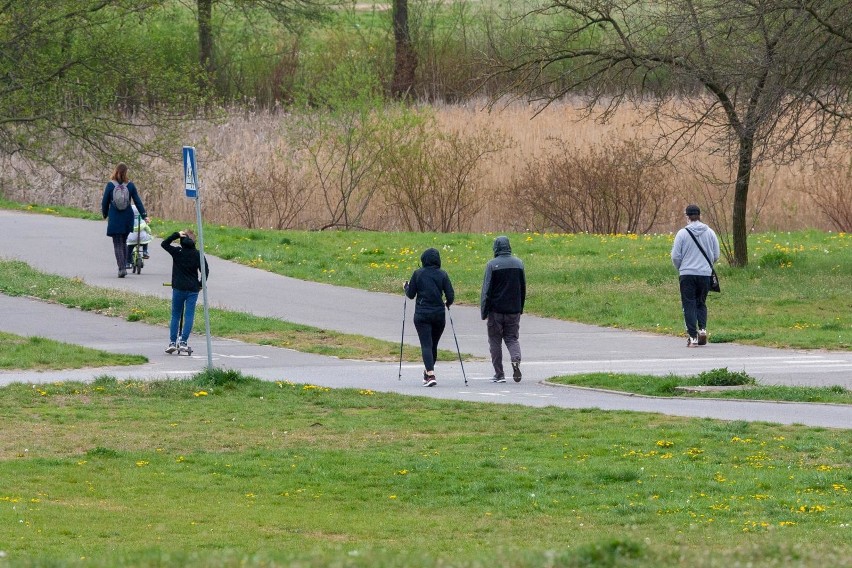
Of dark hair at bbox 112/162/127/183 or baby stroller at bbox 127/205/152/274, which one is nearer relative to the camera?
dark hair at bbox 112/162/127/183

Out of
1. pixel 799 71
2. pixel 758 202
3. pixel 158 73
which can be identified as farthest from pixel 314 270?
pixel 758 202

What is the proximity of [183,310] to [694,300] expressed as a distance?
22.4ft

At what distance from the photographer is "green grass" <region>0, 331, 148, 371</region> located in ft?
56.0

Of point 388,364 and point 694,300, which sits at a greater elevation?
point 694,300

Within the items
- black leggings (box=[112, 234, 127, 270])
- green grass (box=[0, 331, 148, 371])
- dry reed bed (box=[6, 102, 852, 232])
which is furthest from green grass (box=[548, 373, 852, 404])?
dry reed bed (box=[6, 102, 852, 232])

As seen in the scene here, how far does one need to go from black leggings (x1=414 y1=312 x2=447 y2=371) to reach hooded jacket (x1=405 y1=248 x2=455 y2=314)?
7cm

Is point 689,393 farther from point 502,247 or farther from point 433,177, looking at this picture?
point 433,177

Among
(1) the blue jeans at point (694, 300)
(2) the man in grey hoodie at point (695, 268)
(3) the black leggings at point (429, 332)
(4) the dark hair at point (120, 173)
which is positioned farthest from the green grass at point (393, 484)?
(4) the dark hair at point (120, 173)

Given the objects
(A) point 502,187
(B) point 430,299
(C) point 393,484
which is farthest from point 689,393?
(A) point 502,187

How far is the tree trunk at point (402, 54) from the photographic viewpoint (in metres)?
49.9

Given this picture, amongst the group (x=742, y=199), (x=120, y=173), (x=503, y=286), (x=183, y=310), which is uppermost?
(x=120, y=173)

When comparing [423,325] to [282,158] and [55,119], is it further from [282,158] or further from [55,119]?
[282,158]

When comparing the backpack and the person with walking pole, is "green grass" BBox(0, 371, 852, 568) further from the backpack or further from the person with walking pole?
the backpack

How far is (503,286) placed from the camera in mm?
16812
